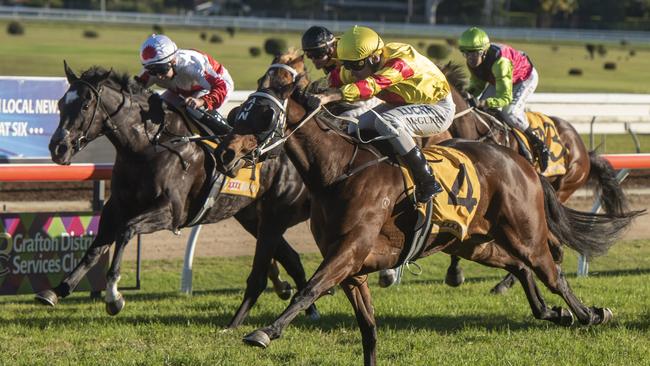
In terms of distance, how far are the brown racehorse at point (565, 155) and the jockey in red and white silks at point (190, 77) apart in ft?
5.94

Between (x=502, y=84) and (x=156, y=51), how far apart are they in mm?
2717

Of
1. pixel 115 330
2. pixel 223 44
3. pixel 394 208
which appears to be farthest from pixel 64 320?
pixel 223 44

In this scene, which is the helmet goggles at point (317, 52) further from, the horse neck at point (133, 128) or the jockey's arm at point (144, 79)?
the jockey's arm at point (144, 79)

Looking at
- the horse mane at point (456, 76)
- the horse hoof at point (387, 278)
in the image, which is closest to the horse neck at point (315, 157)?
the horse hoof at point (387, 278)

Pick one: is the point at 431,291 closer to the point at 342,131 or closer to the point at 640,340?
the point at 640,340

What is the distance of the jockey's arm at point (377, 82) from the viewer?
15.6 feet

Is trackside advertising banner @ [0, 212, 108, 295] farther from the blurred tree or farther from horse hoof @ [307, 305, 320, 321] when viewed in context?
the blurred tree

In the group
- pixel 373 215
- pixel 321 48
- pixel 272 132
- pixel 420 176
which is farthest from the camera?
pixel 321 48

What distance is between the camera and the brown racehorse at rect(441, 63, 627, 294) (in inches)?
306

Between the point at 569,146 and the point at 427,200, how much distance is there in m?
3.84

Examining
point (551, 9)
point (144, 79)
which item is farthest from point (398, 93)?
point (551, 9)

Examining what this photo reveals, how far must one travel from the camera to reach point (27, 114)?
34.2 ft

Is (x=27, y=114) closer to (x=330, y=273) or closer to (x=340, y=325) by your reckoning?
(x=340, y=325)

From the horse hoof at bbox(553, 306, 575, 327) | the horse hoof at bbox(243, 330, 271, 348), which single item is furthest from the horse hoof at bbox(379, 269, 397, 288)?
the horse hoof at bbox(243, 330, 271, 348)
